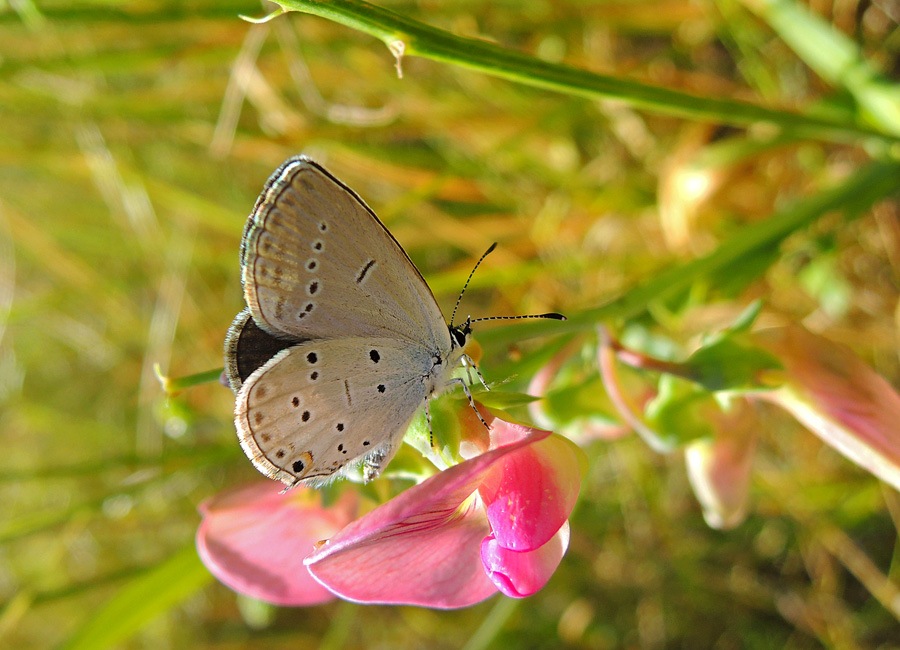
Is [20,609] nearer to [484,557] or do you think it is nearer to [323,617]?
[484,557]

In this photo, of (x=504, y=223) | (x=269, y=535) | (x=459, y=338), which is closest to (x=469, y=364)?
(x=459, y=338)

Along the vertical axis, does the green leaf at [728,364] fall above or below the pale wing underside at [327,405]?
above

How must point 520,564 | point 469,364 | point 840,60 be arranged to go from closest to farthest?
point 520,564
point 469,364
point 840,60

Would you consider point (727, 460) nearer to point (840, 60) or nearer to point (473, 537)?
point (473, 537)

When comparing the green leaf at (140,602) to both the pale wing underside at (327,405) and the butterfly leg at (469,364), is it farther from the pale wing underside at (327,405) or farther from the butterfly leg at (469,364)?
the butterfly leg at (469,364)

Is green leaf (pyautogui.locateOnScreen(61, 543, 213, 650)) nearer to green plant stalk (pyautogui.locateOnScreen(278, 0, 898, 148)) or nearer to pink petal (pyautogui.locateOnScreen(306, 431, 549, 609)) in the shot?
pink petal (pyautogui.locateOnScreen(306, 431, 549, 609))

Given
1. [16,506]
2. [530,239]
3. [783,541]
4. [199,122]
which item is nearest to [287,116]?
[199,122]

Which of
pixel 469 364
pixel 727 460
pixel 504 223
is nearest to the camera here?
pixel 469 364

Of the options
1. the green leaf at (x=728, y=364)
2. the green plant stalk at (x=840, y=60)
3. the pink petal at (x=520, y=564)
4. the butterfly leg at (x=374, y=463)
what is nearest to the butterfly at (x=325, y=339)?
the butterfly leg at (x=374, y=463)
